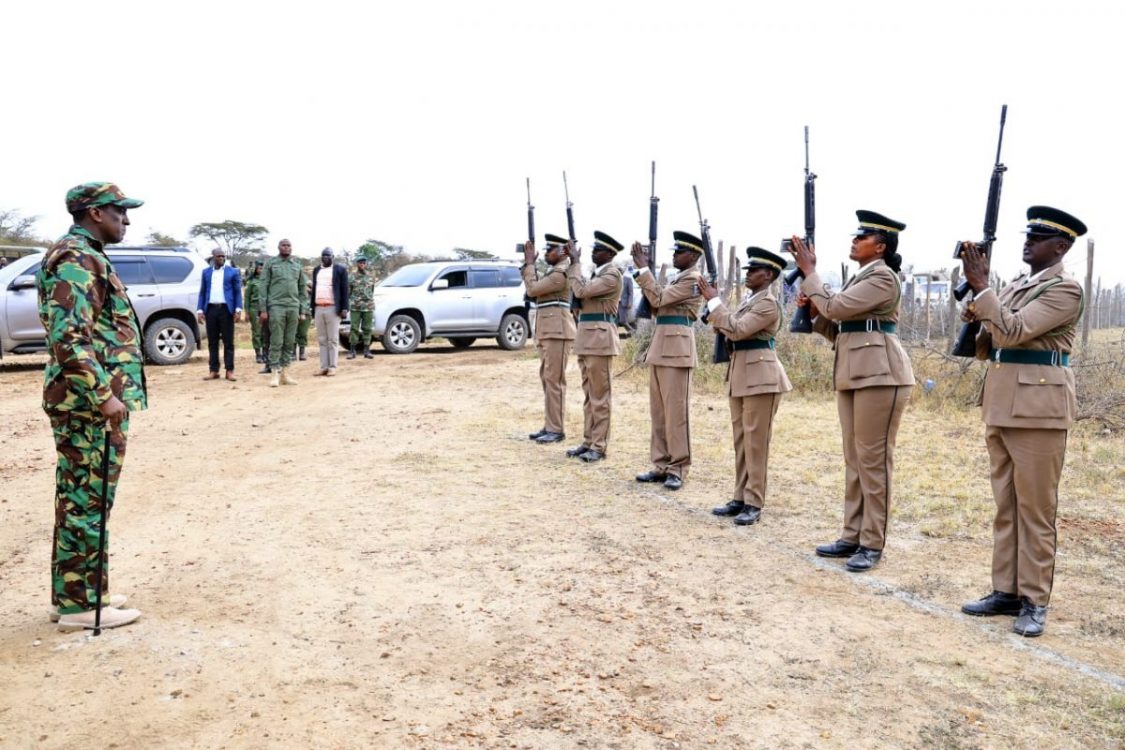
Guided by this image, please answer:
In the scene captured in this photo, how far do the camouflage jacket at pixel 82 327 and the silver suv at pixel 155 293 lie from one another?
10547 mm

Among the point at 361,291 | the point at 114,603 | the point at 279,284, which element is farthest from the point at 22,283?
the point at 114,603

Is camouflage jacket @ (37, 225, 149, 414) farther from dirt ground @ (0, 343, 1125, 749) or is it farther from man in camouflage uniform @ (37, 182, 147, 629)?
dirt ground @ (0, 343, 1125, 749)

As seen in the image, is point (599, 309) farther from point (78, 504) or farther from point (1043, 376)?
point (78, 504)

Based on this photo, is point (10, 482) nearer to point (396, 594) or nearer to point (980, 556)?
point (396, 594)

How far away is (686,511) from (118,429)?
3.68 meters

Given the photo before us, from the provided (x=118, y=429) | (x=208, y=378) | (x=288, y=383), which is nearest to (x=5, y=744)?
(x=118, y=429)

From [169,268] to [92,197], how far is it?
1125 cm

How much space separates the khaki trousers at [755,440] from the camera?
616cm

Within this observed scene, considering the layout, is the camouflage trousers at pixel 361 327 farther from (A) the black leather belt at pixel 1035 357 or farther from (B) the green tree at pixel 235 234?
(B) the green tree at pixel 235 234

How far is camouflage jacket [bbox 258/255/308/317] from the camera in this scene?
12.3 metres

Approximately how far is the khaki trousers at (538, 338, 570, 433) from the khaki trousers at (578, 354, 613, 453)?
2.05ft

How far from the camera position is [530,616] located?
171 inches

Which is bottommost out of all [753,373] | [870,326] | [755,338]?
[753,373]

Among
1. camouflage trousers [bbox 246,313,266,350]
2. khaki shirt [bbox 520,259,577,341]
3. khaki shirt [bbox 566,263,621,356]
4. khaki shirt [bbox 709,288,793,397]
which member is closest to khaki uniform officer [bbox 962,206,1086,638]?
khaki shirt [bbox 709,288,793,397]
